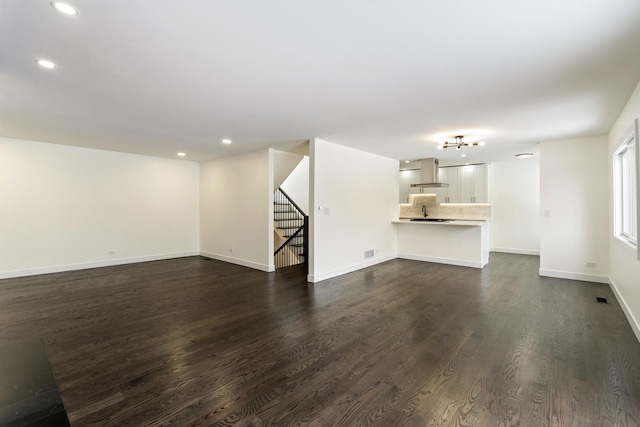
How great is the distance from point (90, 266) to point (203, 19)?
6.46 meters

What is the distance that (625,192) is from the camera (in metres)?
4.02

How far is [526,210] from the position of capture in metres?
8.09

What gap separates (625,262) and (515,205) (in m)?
4.98

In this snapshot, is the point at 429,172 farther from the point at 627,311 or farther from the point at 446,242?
the point at 627,311

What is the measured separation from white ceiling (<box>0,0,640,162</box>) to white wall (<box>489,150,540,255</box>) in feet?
12.1

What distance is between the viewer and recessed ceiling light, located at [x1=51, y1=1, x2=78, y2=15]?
5.76ft

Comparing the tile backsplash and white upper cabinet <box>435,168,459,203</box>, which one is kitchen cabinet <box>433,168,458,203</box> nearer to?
white upper cabinet <box>435,168,459,203</box>

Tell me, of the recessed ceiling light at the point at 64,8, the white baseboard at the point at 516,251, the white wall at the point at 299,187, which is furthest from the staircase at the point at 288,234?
the white baseboard at the point at 516,251

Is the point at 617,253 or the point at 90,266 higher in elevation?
the point at 617,253

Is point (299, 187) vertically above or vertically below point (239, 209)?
above

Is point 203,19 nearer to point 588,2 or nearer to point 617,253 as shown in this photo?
point 588,2

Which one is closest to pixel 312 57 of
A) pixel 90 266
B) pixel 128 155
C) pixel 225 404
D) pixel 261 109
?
pixel 261 109

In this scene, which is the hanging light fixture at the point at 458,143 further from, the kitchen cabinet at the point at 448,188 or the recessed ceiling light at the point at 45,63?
the recessed ceiling light at the point at 45,63

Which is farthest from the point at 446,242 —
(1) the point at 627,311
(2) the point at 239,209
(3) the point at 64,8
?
(3) the point at 64,8
